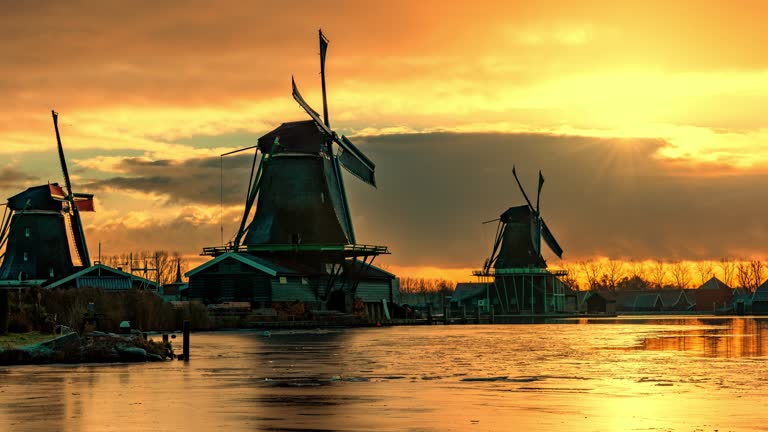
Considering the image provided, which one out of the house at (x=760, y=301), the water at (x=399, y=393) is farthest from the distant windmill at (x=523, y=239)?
the water at (x=399, y=393)

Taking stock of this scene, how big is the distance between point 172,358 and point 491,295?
126 m

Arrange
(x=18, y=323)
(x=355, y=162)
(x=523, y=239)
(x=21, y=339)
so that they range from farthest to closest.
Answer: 1. (x=523, y=239)
2. (x=355, y=162)
3. (x=18, y=323)
4. (x=21, y=339)

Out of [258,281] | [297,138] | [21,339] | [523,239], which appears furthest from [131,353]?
[523,239]

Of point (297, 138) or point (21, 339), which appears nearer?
point (21, 339)

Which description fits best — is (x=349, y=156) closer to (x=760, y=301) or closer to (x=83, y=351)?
(x=83, y=351)

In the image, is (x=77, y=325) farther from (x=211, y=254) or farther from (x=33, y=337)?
(x=211, y=254)

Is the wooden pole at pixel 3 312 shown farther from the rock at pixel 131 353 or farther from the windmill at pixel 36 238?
the windmill at pixel 36 238

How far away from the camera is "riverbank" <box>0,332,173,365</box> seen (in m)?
38.8

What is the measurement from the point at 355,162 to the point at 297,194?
9330 millimetres

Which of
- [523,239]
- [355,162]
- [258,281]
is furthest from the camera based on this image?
[523,239]

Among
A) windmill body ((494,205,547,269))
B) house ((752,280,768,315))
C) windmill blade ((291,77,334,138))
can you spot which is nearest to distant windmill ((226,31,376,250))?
windmill blade ((291,77,334,138))

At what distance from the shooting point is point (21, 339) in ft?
139

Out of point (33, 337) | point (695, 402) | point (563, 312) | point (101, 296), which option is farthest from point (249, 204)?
point (563, 312)

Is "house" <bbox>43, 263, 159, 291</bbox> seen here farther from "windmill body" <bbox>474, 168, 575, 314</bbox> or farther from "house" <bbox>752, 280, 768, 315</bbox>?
"house" <bbox>752, 280, 768, 315</bbox>
